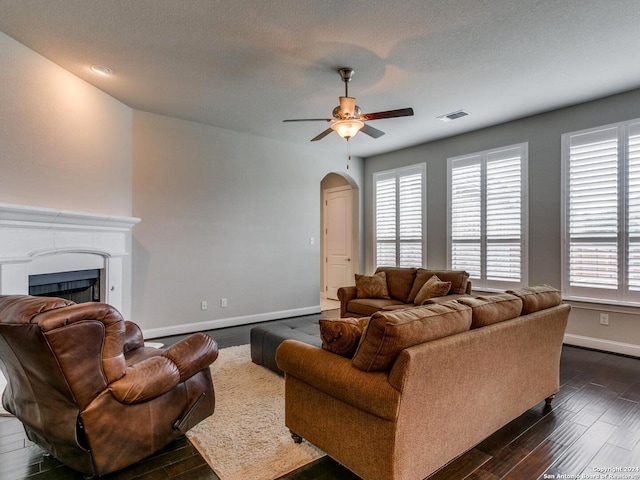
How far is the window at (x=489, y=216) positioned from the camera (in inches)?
186

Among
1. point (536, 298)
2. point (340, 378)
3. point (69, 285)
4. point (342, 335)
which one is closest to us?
point (340, 378)

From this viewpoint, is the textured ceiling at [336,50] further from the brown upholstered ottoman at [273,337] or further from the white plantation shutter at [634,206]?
the brown upholstered ottoman at [273,337]

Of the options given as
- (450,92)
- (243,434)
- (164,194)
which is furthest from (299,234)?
(243,434)

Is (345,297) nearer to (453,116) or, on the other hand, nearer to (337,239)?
(337,239)

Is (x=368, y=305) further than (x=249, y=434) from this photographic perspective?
Yes

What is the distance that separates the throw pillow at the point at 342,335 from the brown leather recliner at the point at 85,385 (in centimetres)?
86

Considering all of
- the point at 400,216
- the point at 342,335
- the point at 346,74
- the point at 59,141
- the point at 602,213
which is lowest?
the point at 342,335

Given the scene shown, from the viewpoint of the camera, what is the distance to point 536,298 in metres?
2.48

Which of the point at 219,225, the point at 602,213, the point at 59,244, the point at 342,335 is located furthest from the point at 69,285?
the point at 602,213

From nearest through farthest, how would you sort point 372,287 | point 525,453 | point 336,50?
point 525,453, point 336,50, point 372,287

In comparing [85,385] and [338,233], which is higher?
[338,233]

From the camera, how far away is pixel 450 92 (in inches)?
154

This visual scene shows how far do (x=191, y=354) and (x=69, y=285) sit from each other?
2.29 m

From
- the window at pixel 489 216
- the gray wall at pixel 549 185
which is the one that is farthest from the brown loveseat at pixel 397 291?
the gray wall at pixel 549 185
